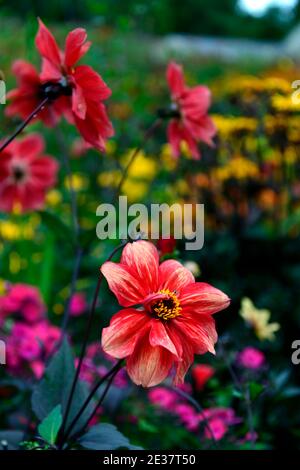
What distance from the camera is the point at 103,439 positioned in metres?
0.74

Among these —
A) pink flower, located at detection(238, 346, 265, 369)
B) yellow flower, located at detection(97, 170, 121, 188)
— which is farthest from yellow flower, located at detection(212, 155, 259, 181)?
pink flower, located at detection(238, 346, 265, 369)

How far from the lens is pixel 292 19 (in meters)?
23.1

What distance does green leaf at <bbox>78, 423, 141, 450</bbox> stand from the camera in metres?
0.72

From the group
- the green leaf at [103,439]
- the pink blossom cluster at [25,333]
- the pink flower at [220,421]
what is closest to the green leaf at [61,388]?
the green leaf at [103,439]

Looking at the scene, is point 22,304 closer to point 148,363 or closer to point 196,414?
point 196,414

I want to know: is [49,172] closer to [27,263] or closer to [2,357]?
[27,263]

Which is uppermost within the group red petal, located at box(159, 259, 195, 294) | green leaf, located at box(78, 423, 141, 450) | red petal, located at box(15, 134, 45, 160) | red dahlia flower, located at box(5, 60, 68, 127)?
red petal, located at box(15, 134, 45, 160)

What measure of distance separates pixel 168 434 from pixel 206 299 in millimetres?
621

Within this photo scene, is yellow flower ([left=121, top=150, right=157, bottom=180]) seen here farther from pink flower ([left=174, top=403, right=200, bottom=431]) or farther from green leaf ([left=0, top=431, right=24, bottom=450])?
green leaf ([left=0, top=431, right=24, bottom=450])

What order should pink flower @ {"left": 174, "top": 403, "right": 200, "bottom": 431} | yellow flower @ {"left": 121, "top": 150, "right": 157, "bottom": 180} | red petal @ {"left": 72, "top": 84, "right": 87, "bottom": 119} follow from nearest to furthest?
red petal @ {"left": 72, "top": 84, "right": 87, "bottom": 119}
pink flower @ {"left": 174, "top": 403, "right": 200, "bottom": 431}
yellow flower @ {"left": 121, "top": 150, "right": 157, "bottom": 180}

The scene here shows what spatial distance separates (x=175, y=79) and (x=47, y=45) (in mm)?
290

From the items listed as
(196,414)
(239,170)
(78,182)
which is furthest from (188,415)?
(78,182)

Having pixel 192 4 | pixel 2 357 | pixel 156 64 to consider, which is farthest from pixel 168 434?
pixel 192 4

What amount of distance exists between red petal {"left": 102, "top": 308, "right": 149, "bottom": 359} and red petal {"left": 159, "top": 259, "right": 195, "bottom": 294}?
5cm
